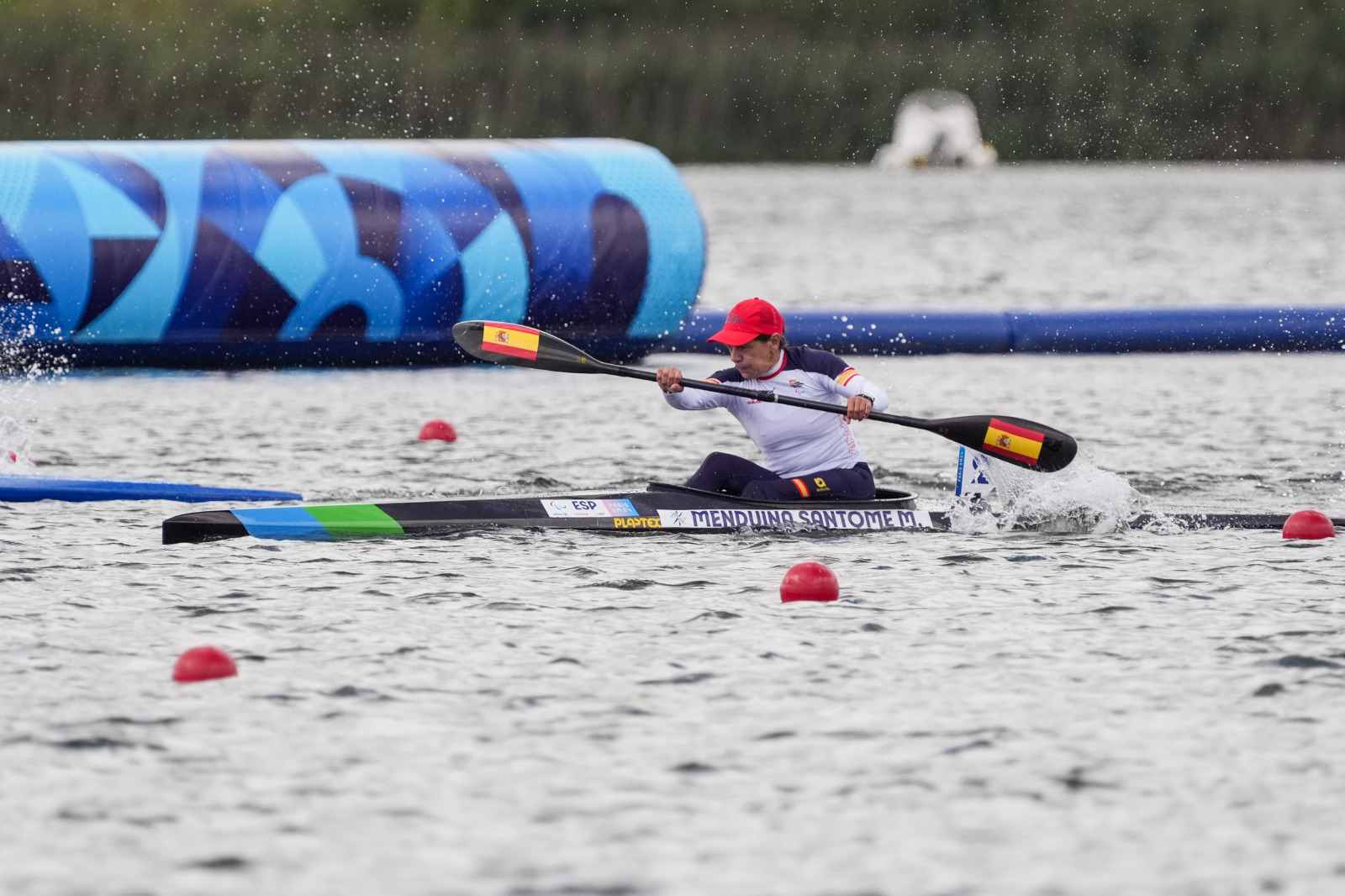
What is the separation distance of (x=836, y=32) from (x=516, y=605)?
6899 cm

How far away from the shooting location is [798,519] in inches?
392

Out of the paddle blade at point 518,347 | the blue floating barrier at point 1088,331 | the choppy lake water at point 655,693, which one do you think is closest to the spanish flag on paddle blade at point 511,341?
the paddle blade at point 518,347

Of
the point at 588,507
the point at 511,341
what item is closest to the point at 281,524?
the point at 588,507

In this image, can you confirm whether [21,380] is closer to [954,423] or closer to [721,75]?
[954,423]

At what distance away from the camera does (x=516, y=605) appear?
8180 millimetres

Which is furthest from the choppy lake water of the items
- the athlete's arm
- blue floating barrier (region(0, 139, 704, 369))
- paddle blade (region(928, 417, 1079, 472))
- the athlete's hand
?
blue floating barrier (region(0, 139, 704, 369))

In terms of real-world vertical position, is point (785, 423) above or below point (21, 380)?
above

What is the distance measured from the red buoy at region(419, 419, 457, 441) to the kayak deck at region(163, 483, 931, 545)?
11.0ft

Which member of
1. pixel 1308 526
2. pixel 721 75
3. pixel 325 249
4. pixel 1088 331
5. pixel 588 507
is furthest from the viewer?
pixel 721 75

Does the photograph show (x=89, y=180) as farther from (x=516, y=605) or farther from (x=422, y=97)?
(x=422, y=97)

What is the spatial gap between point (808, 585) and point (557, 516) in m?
1.95

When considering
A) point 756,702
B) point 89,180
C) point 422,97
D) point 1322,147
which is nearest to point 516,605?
point 756,702

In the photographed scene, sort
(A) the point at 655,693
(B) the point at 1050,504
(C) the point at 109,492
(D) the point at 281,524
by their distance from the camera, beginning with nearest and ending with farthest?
(A) the point at 655,693, (D) the point at 281,524, (B) the point at 1050,504, (C) the point at 109,492

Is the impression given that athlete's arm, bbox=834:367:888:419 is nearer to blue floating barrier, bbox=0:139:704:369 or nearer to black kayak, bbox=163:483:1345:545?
black kayak, bbox=163:483:1345:545
